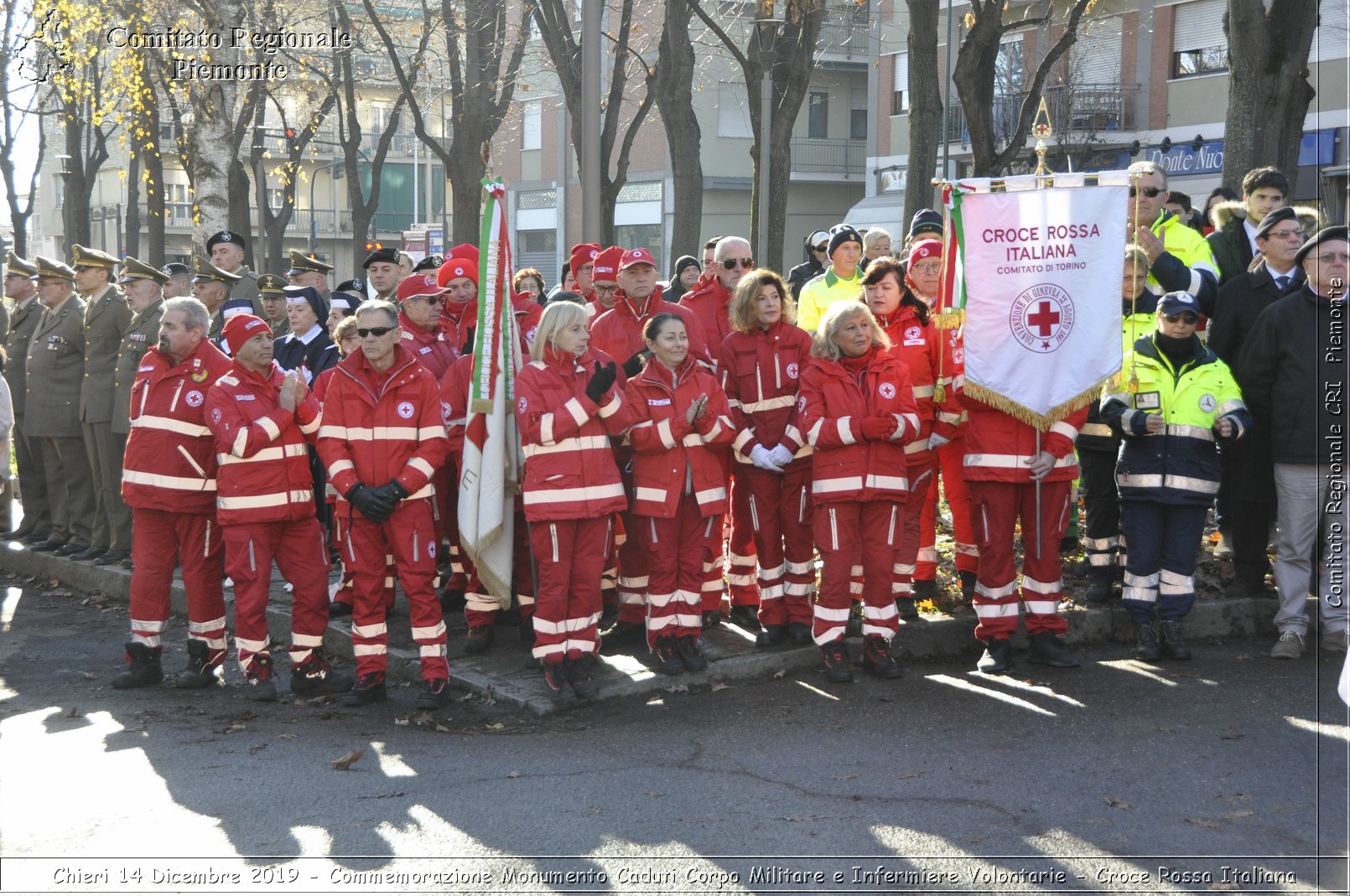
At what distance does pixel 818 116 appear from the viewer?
4503 centimetres

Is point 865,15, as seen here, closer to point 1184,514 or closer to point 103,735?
point 1184,514

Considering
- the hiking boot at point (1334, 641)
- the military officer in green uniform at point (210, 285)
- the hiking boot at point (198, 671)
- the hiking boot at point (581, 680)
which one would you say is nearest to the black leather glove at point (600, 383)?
the hiking boot at point (581, 680)

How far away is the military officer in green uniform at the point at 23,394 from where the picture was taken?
476 inches

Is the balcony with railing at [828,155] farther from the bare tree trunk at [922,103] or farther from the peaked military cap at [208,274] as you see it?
the peaked military cap at [208,274]

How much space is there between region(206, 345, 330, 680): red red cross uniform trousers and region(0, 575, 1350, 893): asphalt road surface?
18.7 inches

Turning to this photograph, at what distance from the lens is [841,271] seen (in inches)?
378

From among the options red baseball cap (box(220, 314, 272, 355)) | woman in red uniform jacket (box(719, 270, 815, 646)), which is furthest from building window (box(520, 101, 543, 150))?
red baseball cap (box(220, 314, 272, 355))

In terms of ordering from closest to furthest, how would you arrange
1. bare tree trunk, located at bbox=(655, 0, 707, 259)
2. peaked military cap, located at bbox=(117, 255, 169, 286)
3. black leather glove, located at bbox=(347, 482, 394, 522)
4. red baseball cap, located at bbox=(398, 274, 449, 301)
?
black leather glove, located at bbox=(347, 482, 394, 522) → red baseball cap, located at bbox=(398, 274, 449, 301) → peaked military cap, located at bbox=(117, 255, 169, 286) → bare tree trunk, located at bbox=(655, 0, 707, 259)

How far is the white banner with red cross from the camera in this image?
7.65 metres

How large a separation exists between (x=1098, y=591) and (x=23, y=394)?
375 inches

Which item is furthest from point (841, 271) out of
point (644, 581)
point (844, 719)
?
point (844, 719)

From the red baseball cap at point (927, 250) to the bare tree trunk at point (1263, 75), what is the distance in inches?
162

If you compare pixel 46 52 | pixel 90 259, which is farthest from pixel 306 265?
pixel 46 52

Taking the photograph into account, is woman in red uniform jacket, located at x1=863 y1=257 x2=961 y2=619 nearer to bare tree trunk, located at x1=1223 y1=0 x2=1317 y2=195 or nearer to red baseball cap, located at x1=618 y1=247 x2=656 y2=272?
red baseball cap, located at x1=618 y1=247 x2=656 y2=272
